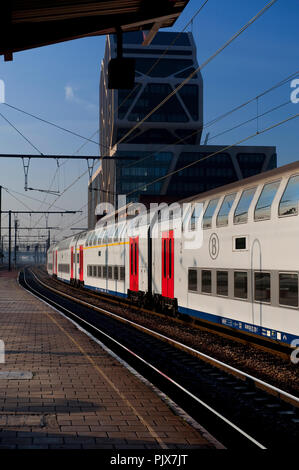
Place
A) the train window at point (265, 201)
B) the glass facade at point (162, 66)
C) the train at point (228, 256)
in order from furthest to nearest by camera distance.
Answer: the glass facade at point (162, 66) < the train window at point (265, 201) < the train at point (228, 256)

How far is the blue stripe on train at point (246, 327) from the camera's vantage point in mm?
11633

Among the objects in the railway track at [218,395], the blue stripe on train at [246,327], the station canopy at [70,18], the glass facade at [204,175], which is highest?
the glass facade at [204,175]

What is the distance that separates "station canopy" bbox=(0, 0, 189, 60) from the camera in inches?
318

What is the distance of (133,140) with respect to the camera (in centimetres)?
13762

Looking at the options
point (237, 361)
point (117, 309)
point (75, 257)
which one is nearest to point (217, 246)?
point (237, 361)

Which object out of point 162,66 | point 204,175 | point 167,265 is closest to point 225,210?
point 167,265

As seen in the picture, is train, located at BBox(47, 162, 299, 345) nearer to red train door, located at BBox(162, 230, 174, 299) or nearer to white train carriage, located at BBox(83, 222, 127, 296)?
red train door, located at BBox(162, 230, 174, 299)

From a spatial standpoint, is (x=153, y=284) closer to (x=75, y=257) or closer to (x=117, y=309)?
(x=117, y=309)

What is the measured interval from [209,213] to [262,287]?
12.9 feet

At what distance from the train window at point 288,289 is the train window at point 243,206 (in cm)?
241

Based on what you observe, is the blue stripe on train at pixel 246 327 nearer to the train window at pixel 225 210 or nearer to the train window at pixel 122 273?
the train window at pixel 225 210

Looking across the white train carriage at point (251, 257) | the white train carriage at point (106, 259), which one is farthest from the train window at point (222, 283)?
the white train carriage at point (106, 259)

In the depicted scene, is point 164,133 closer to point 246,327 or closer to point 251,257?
point 251,257

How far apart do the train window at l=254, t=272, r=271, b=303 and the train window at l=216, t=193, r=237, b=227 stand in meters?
2.34
